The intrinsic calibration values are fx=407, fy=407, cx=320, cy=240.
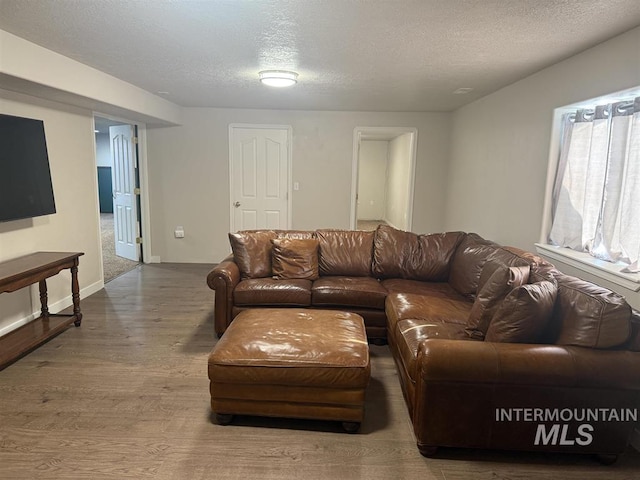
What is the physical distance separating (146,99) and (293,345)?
383 cm

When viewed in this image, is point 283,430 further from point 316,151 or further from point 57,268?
point 316,151

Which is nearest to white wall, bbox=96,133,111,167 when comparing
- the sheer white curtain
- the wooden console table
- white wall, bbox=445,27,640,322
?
the wooden console table

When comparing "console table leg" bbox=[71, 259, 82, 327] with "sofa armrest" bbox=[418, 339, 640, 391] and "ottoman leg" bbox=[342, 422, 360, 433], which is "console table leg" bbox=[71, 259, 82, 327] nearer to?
"ottoman leg" bbox=[342, 422, 360, 433]

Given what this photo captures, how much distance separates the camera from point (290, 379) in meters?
2.20

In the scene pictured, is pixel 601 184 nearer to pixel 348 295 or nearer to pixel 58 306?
pixel 348 295

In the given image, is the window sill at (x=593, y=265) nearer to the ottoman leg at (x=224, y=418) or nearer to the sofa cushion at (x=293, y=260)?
the sofa cushion at (x=293, y=260)

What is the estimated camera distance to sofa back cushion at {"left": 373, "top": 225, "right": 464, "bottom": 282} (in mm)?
3783

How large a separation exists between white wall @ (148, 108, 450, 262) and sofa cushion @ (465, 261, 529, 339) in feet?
13.2

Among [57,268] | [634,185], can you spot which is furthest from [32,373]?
[634,185]

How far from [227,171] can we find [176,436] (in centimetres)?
461

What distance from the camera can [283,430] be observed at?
2.28 meters

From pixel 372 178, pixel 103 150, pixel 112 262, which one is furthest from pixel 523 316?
pixel 103 150

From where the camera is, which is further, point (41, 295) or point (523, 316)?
point (41, 295)

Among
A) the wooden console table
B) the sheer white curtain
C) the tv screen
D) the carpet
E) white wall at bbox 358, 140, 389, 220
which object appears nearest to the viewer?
the sheer white curtain
